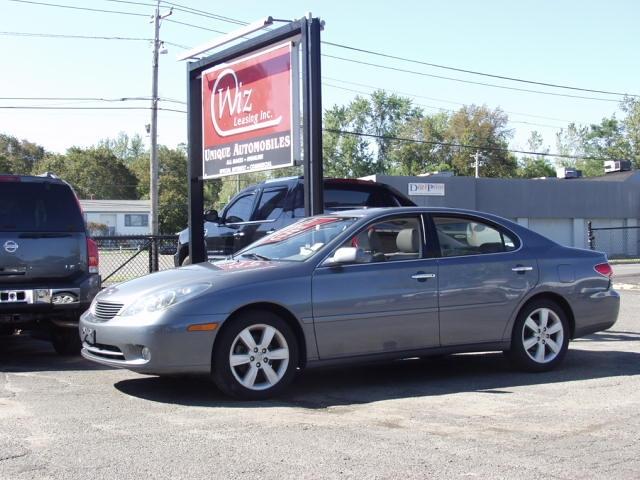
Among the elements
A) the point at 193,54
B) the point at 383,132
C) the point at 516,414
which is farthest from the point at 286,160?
the point at 383,132

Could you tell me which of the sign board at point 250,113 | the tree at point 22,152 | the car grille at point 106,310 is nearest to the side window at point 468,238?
the sign board at point 250,113

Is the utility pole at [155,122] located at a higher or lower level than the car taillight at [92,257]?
higher

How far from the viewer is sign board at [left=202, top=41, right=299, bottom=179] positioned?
9.96m

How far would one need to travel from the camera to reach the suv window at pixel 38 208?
838cm

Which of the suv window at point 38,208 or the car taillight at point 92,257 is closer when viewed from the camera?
the suv window at point 38,208

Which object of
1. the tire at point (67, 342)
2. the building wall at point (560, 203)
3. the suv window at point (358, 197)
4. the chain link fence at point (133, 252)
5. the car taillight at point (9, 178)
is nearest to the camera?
the car taillight at point (9, 178)

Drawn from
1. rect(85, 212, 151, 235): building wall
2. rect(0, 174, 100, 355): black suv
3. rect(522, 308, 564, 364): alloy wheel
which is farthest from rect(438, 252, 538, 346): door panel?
rect(85, 212, 151, 235): building wall

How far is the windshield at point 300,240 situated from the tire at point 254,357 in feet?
2.40

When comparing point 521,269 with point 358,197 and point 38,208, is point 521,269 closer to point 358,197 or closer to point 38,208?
point 358,197

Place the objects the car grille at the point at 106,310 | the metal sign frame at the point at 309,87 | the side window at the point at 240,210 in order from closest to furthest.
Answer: the car grille at the point at 106,310 → the metal sign frame at the point at 309,87 → the side window at the point at 240,210

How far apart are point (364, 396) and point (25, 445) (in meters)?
2.77

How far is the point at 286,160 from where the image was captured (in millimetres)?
9859

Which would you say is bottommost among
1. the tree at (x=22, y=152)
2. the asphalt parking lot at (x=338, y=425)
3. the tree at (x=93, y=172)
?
the asphalt parking lot at (x=338, y=425)

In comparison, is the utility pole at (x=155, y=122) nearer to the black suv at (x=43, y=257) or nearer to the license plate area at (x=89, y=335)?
the black suv at (x=43, y=257)
